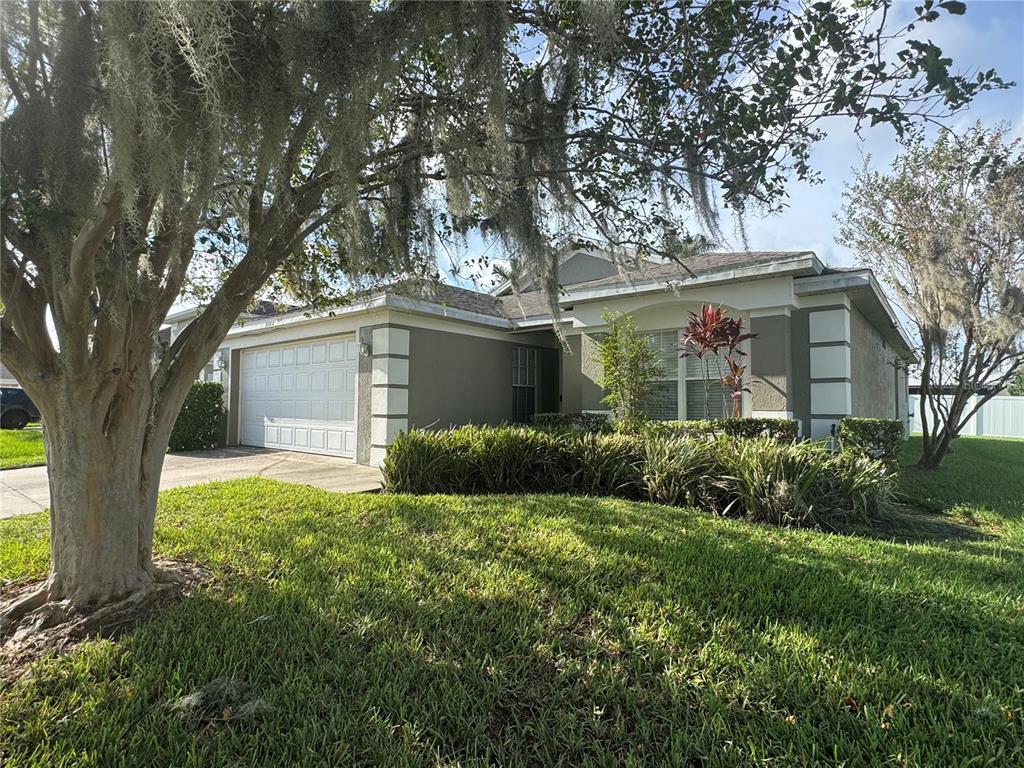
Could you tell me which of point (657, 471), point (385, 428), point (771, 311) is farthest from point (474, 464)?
point (771, 311)

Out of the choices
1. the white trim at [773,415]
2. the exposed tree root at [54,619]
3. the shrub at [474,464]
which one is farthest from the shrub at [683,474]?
the exposed tree root at [54,619]

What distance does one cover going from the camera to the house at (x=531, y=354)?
830 cm

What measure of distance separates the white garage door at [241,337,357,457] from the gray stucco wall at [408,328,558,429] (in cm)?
146

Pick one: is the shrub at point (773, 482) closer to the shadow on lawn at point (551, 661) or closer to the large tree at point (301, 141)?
the shadow on lawn at point (551, 661)

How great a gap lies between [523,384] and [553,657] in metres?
10.2

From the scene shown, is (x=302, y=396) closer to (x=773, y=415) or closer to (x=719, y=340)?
(x=719, y=340)

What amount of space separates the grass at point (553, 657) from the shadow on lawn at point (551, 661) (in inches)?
0.4

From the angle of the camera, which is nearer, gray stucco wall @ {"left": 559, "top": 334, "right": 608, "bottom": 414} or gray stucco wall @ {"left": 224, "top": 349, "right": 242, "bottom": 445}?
gray stucco wall @ {"left": 559, "top": 334, "right": 608, "bottom": 414}

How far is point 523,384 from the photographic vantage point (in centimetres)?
1257

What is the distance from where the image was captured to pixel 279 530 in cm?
458

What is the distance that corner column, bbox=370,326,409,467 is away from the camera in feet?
30.8

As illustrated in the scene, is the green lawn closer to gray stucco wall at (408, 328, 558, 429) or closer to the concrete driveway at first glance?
the concrete driveway

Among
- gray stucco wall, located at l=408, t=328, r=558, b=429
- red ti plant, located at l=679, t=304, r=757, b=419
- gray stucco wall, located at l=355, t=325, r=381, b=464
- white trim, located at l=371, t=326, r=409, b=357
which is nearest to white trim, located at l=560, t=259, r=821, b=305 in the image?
red ti plant, located at l=679, t=304, r=757, b=419

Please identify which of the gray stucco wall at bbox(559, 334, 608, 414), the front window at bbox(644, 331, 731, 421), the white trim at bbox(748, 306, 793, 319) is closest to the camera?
the white trim at bbox(748, 306, 793, 319)
